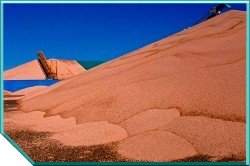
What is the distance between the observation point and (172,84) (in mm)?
2982

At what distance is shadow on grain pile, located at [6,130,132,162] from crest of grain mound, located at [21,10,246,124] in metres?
0.35

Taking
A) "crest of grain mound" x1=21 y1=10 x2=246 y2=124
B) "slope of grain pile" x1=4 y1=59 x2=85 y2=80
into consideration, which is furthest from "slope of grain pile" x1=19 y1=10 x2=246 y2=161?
"slope of grain pile" x1=4 y1=59 x2=85 y2=80

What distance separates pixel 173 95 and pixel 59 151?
35.7 inches

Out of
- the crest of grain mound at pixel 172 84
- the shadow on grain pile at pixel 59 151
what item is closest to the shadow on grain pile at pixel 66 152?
the shadow on grain pile at pixel 59 151

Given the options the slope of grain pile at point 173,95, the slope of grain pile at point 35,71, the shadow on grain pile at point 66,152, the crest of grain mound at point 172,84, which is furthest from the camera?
the slope of grain pile at point 35,71

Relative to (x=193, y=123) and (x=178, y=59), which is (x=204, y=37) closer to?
(x=178, y=59)

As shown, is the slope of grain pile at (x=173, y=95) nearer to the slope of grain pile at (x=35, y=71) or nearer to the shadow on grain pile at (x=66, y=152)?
the shadow on grain pile at (x=66, y=152)

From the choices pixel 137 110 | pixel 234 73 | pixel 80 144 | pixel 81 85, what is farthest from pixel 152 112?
pixel 81 85

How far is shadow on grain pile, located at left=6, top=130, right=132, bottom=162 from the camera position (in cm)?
228

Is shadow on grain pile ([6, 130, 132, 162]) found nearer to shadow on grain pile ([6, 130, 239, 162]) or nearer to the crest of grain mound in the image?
shadow on grain pile ([6, 130, 239, 162])

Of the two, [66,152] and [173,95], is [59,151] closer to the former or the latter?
[66,152]

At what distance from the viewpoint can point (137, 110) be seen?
279 cm

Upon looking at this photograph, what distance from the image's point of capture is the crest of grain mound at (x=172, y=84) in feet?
9.01

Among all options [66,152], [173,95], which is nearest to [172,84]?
[173,95]
